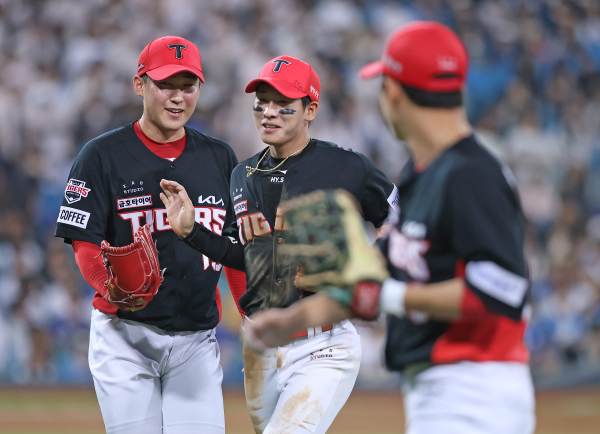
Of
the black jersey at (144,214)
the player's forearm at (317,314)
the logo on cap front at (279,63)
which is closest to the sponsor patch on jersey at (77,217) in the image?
the black jersey at (144,214)

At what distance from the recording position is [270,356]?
3902 mm

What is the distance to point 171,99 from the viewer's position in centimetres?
419

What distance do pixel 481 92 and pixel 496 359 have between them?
10.6m

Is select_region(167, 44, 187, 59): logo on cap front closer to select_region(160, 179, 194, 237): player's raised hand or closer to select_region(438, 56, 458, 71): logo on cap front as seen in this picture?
select_region(160, 179, 194, 237): player's raised hand

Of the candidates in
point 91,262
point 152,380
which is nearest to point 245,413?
point 152,380

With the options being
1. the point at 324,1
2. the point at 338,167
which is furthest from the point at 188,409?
the point at 324,1

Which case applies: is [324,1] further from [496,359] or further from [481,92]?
[496,359]

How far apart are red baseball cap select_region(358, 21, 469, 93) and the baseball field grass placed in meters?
6.72

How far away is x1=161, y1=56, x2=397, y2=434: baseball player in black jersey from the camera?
3795 millimetres

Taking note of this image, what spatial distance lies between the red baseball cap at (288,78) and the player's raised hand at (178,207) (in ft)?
2.22

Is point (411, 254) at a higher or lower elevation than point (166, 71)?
lower

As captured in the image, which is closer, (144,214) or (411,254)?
(411,254)

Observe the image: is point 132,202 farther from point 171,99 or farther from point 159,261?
point 171,99

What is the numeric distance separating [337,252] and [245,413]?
7.40 meters
